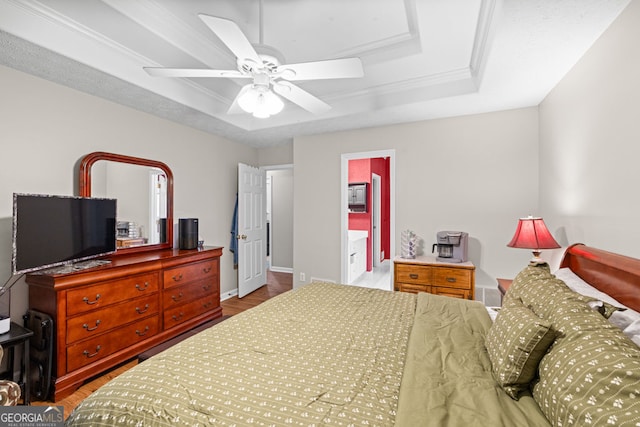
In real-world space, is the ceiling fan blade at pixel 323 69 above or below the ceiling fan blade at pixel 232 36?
below

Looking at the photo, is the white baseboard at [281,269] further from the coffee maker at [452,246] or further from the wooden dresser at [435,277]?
the coffee maker at [452,246]

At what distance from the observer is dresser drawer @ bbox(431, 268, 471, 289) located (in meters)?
2.87

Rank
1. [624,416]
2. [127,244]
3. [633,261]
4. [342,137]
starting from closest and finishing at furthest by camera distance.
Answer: [624,416] < [633,261] < [127,244] < [342,137]

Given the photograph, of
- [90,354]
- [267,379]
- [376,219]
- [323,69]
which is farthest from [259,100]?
[376,219]

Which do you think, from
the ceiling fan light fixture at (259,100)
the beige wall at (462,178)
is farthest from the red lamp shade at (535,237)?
the ceiling fan light fixture at (259,100)

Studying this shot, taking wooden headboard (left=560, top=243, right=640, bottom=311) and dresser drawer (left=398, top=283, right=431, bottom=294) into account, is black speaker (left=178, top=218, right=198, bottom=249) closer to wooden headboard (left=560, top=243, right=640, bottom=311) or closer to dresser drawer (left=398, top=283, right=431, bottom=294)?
dresser drawer (left=398, top=283, right=431, bottom=294)

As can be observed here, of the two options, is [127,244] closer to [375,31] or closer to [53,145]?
[53,145]

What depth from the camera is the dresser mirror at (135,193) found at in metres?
2.61

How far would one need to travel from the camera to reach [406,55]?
2.44 metres

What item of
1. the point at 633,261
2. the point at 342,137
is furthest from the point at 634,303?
the point at 342,137

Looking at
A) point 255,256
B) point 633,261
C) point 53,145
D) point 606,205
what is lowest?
point 255,256

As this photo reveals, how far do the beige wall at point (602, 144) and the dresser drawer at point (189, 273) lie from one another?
340 cm

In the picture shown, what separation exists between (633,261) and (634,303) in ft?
0.66

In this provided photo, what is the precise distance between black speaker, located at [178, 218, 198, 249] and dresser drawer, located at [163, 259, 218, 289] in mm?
287
